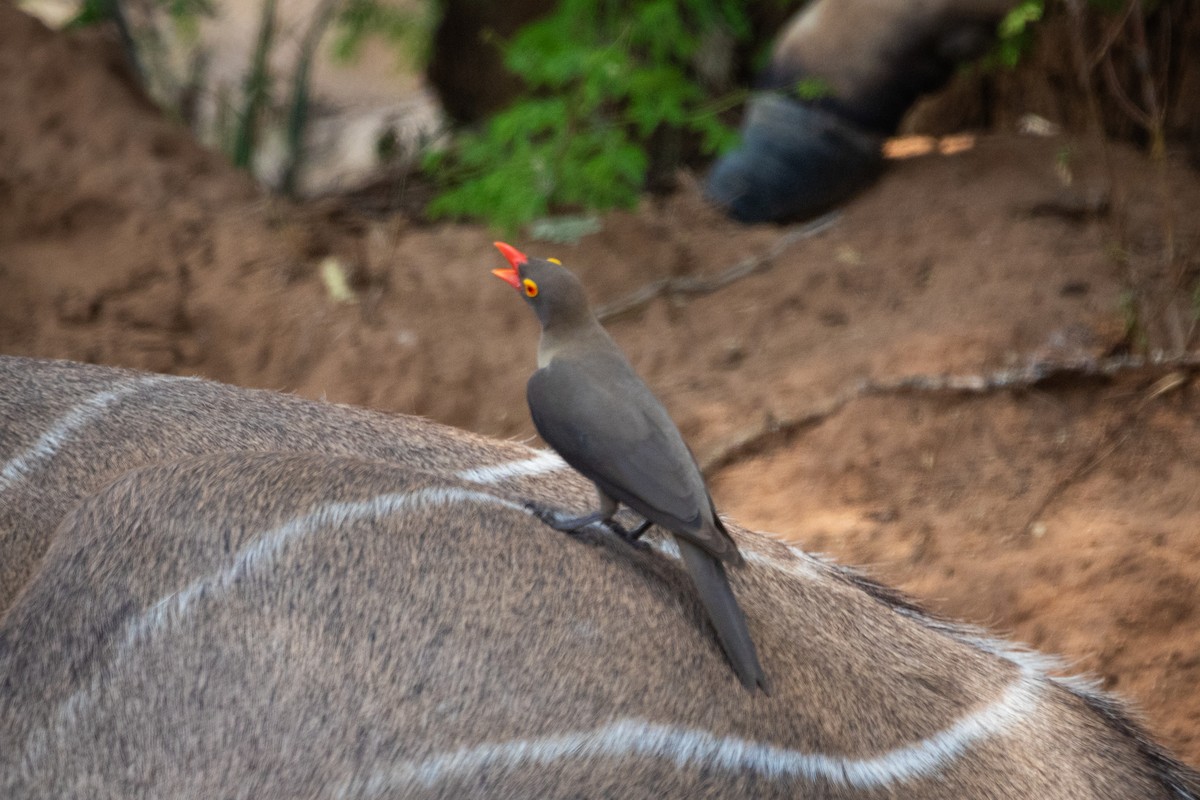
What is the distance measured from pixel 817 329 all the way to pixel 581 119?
1.19 metres

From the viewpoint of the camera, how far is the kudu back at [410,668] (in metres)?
1.46

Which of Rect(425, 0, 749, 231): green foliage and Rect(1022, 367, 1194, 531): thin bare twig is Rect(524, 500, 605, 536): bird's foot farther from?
Rect(425, 0, 749, 231): green foliage

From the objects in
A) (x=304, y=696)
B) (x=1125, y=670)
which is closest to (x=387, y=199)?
(x=1125, y=670)

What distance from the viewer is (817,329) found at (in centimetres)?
377

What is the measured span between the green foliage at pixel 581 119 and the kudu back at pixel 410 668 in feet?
7.83

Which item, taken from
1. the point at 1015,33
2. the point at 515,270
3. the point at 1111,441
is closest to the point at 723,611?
the point at 515,270

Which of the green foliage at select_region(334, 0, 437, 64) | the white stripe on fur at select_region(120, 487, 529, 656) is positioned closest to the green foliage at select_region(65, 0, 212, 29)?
the green foliage at select_region(334, 0, 437, 64)

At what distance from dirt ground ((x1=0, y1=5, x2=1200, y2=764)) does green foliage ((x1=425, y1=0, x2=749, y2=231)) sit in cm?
24

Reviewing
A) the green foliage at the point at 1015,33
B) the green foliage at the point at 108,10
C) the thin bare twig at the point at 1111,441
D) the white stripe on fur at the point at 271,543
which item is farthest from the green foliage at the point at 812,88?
the white stripe on fur at the point at 271,543

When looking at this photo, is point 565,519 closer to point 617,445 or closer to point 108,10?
point 617,445

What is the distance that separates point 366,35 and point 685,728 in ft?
15.7

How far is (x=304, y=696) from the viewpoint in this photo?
58.2 inches

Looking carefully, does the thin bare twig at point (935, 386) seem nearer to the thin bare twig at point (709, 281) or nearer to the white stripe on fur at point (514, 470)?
the thin bare twig at point (709, 281)

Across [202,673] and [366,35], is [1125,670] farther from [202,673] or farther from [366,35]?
[366,35]
